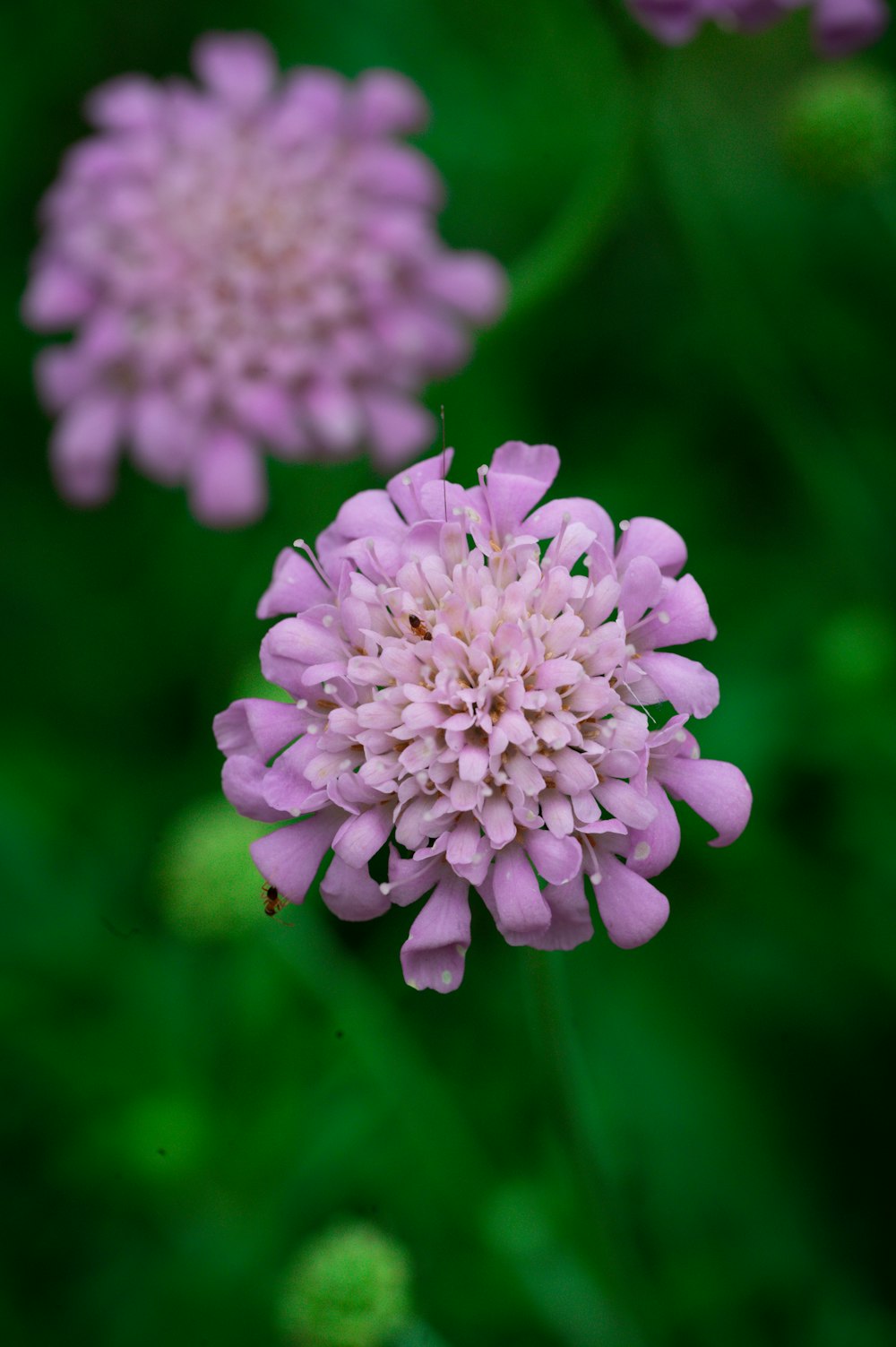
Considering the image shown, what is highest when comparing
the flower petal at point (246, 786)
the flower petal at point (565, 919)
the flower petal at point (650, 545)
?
the flower petal at point (650, 545)

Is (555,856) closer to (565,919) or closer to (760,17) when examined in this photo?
(565,919)

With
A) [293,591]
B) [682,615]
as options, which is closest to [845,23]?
[682,615]

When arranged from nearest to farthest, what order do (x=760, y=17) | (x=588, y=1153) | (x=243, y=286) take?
(x=588, y=1153) → (x=760, y=17) → (x=243, y=286)

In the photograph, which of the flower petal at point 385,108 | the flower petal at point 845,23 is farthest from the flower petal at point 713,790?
the flower petal at point 385,108

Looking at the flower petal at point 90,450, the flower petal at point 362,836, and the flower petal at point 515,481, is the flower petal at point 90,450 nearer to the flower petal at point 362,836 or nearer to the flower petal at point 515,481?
the flower petal at point 515,481

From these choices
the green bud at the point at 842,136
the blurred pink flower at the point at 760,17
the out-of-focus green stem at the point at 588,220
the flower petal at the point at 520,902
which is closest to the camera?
the flower petal at the point at 520,902
